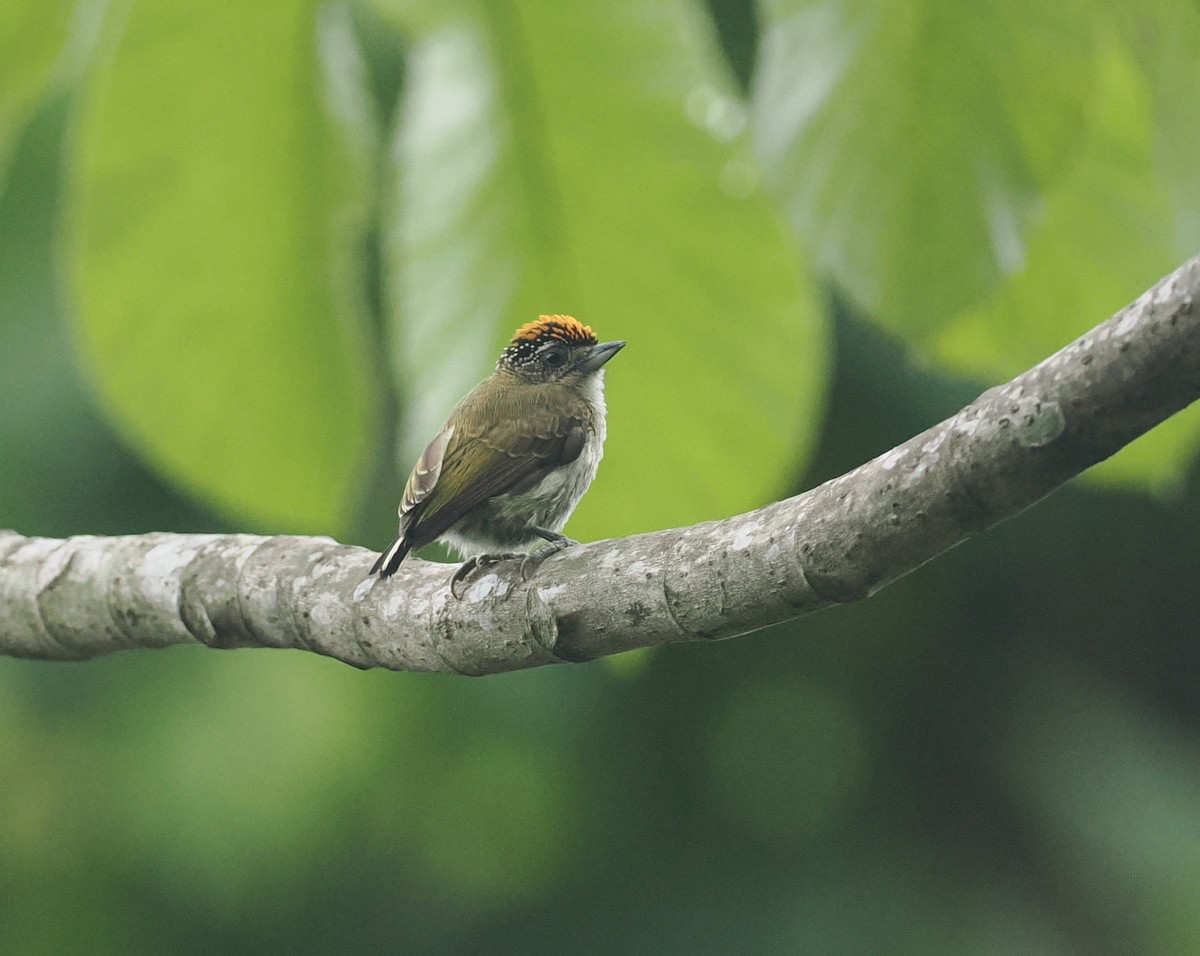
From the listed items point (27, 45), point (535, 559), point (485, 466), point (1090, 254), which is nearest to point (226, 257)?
point (27, 45)

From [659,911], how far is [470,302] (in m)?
7.24

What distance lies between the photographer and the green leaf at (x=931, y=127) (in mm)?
1187

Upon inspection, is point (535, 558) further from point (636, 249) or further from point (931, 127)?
point (931, 127)

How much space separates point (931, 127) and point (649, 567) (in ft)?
2.18

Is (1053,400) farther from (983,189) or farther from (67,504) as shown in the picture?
(67,504)

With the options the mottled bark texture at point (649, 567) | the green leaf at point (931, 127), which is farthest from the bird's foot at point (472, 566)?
the green leaf at point (931, 127)

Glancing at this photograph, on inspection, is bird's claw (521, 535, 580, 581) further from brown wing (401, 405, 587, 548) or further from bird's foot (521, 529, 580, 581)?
brown wing (401, 405, 587, 548)

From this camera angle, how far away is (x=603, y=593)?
1744 millimetres

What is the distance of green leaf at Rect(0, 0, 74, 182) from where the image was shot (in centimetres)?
133

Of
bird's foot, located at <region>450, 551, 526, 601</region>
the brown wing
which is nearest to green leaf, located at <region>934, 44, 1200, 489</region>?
bird's foot, located at <region>450, 551, 526, 601</region>

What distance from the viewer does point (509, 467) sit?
8.43ft

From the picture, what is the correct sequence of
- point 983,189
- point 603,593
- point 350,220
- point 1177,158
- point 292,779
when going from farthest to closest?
point 292,779 < point 603,593 < point 350,220 < point 1177,158 < point 983,189

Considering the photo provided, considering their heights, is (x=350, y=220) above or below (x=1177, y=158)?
above

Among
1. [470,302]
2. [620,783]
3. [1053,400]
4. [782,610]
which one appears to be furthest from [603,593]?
[620,783]
